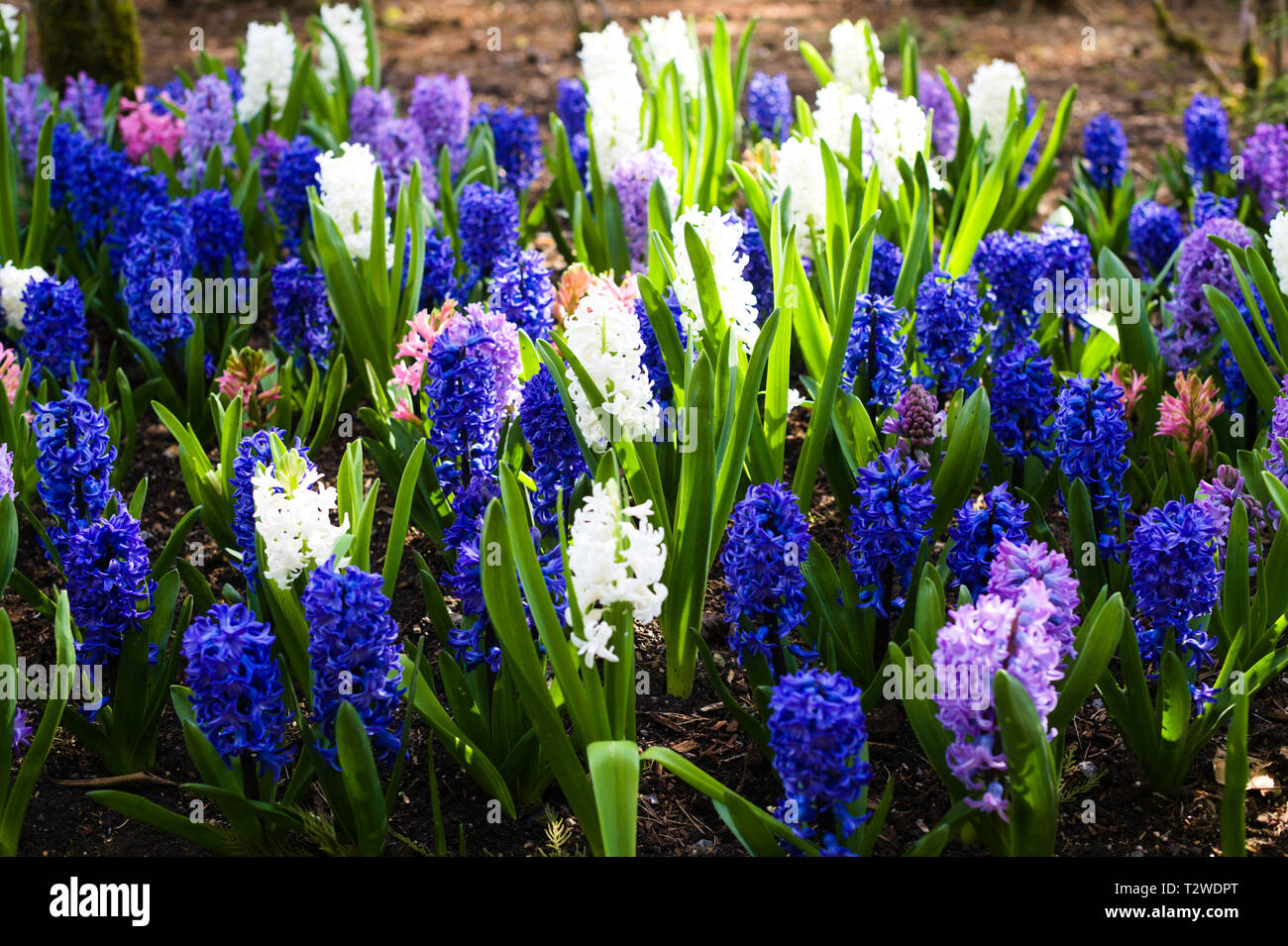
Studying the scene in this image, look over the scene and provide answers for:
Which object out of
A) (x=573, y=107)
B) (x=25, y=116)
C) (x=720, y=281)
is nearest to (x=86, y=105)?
(x=25, y=116)

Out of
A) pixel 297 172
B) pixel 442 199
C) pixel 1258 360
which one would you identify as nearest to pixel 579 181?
pixel 442 199

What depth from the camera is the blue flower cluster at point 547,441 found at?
278cm

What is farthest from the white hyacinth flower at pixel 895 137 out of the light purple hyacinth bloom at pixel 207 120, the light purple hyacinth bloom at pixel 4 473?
the light purple hyacinth bloom at pixel 4 473

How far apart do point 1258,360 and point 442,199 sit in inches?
111

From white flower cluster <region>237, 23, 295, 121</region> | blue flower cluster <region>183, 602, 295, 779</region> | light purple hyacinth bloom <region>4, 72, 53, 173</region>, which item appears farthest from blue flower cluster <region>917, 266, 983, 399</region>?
light purple hyacinth bloom <region>4, 72, 53, 173</region>

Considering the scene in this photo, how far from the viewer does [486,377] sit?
2.81 meters

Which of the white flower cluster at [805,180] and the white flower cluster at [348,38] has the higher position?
the white flower cluster at [348,38]

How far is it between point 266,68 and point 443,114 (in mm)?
864

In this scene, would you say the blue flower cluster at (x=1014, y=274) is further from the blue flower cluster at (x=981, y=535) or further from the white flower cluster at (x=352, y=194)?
the white flower cluster at (x=352, y=194)

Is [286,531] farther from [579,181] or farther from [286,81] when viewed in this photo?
[286,81]

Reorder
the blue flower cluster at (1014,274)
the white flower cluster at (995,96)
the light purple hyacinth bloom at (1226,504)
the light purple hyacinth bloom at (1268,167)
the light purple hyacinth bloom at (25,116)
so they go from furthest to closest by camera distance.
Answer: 1. the light purple hyacinth bloom at (25,116)
2. the white flower cluster at (995,96)
3. the light purple hyacinth bloom at (1268,167)
4. the blue flower cluster at (1014,274)
5. the light purple hyacinth bloom at (1226,504)

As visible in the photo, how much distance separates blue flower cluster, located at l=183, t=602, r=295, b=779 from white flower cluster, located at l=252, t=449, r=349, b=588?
0.56 feet

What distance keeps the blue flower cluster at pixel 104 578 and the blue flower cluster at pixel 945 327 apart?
2.03 metres

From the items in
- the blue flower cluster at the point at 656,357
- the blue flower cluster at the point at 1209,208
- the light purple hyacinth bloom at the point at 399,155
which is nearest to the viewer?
the blue flower cluster at the point at 656,357
